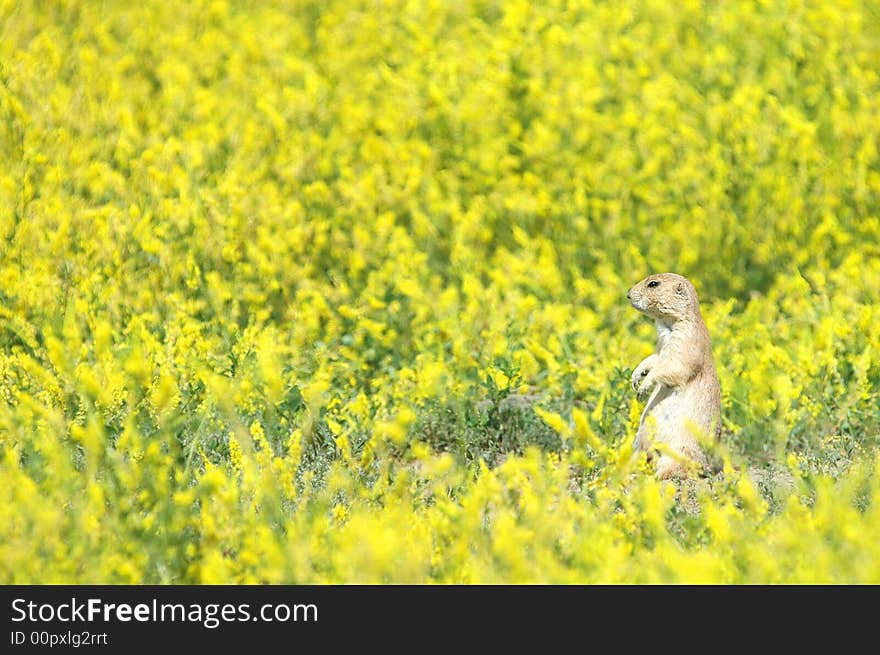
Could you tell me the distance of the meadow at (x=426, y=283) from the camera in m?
4.16

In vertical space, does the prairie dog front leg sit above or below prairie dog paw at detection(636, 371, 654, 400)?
above

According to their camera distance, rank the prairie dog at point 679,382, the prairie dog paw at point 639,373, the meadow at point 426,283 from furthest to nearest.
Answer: the prairie dog paw at point 639,373 → the prairie dog at point 679,382 → the meadow at point 426,283

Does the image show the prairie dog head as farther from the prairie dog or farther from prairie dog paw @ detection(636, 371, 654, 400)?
prairie dog paw @ detection(636, 371, 654, 400)

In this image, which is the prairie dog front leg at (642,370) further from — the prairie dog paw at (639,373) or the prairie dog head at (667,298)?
the prairie dog head at (667,298)

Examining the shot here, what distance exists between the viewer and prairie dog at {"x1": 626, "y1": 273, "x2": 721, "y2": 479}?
5297 mm

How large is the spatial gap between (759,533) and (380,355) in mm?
2974

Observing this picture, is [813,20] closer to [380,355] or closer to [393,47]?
[393,47]

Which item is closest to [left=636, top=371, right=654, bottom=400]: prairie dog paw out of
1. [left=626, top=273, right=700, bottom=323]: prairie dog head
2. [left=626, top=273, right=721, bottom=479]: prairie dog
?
[left=626, top=273, right=721, bottom=479]: prairie dog

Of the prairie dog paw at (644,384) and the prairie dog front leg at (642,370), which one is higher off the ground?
the prairie dog front leg at (642,370)

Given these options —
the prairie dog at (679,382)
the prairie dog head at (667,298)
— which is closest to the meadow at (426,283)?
the prairie dog at (679,382)

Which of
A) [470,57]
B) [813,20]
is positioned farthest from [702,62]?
[470,57]

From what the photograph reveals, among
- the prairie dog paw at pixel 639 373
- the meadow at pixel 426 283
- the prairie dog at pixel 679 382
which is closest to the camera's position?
the meadow at pixel 426 283

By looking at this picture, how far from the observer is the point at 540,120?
8719mm

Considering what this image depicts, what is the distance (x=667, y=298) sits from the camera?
216 inches
